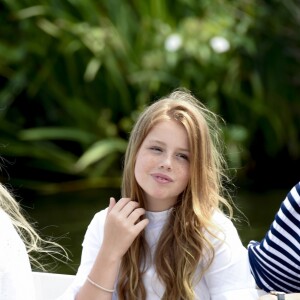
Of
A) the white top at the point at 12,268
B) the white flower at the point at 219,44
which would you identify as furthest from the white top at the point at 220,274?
the white flower at the point at 219,44

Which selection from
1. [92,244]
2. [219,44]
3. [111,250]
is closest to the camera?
[111,250]

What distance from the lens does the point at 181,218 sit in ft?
6.63

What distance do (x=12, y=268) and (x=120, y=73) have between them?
19.1ft

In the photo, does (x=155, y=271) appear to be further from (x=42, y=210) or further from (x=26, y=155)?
(x=26, y=155)

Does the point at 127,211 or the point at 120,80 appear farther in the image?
the point at 120,80

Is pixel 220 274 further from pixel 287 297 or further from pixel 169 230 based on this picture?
pixel 287 297

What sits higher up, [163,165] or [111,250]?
[163,165]

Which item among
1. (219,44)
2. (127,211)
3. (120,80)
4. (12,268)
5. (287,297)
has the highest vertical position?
(219,44)

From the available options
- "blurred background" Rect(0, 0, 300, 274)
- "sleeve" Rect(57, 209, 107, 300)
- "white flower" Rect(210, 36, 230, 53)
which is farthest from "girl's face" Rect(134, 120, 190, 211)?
"white flower" Rect(210, 36, 230, 53)

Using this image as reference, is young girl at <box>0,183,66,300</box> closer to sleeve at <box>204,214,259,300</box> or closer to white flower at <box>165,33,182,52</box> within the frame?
sleeve at <box>204,214,259,300</box>

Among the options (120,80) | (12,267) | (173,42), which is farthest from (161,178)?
(120,80)

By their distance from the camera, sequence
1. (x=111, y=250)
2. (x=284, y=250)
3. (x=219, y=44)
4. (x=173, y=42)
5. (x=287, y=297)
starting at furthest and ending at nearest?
(x=219, y=44)
(x=173, y=42)
(x=111, y=250)
(x=284, y=250)
(x=287, y=297)

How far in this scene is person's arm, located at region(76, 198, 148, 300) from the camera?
76.5 inches

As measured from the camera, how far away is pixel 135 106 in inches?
304
